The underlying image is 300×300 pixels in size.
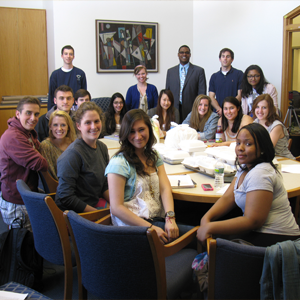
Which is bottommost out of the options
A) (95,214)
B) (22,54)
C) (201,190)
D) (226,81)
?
(95,214)

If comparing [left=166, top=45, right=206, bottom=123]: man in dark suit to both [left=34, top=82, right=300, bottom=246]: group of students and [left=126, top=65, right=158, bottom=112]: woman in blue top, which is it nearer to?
[left=126, top=65, right=158, bottom=112]: woman in blue top

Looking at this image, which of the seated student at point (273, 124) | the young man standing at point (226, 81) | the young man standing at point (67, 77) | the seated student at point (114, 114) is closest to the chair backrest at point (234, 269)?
the seated student at point (273, 124)

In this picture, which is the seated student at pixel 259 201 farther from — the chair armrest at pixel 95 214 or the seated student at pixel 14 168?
the seated student at pixel 14 168

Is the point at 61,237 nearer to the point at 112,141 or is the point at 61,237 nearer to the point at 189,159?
the point at 189,159

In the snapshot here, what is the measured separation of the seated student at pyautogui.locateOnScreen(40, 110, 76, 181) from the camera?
2588 millimetres

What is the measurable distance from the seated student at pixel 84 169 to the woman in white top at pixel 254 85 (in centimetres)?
296

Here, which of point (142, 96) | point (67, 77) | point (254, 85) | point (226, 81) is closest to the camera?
point (254, 85)

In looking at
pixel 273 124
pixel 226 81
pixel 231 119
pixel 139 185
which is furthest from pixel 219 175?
pixel 226 81

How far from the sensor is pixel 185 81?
17.4 ft

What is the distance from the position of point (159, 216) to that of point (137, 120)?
59cm

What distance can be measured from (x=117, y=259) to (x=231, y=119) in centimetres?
268

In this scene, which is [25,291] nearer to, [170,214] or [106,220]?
[106,220]

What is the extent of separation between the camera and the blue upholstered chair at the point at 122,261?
1.17m

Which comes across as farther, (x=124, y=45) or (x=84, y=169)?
(x=124, y=45)
